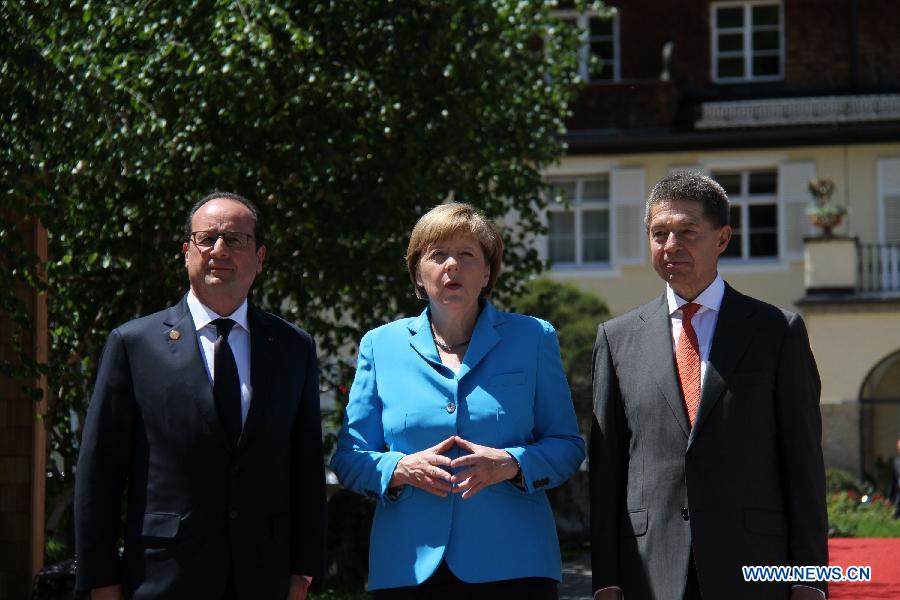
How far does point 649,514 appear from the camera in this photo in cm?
467

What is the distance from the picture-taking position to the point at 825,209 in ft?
89.4

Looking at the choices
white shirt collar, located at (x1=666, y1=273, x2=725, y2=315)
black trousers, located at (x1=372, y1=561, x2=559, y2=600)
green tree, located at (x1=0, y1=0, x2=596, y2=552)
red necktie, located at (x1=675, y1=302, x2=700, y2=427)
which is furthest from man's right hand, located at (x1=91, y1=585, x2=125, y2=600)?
green tree, located at (x1=0, y1=0, x2=596, y2=552)

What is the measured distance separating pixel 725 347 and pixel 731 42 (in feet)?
88.2

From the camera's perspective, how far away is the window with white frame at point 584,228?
29.2 m

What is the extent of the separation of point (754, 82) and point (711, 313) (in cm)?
2627

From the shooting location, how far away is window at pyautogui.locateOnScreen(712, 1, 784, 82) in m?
30.2

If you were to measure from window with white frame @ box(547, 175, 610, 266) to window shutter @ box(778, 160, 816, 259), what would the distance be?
3496 mm

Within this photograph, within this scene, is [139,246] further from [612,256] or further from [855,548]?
[612,256]

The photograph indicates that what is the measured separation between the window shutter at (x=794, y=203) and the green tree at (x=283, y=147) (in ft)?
55.3

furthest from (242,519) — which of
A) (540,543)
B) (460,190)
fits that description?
A: (460,190)

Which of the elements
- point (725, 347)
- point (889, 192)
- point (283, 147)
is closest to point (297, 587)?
point (725, 347)

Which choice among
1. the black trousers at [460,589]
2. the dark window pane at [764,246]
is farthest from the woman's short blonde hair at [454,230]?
the dark window pane at [764,246]

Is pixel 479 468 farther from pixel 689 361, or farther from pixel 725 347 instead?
pixel 725 347

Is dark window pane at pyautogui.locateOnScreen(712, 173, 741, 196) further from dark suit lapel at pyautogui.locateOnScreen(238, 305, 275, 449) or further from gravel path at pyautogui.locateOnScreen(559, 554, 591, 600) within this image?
dark suit lapel at pyautogui.locateOnScreen(238, 305, 275, 449)
